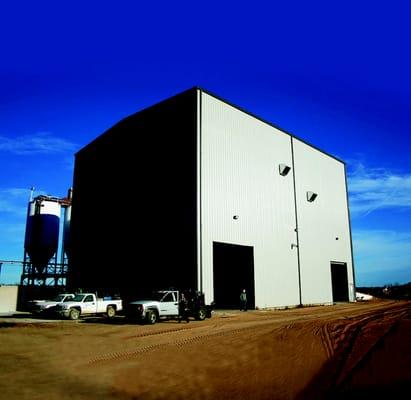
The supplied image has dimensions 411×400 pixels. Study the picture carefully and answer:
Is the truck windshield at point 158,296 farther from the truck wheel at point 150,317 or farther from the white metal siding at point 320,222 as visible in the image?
the white metal siding at point 320,222

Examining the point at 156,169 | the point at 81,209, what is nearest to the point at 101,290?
the point at 81,209

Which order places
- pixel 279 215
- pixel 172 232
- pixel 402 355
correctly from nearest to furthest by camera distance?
1. pixel 402 355
2. pixel 172 232
3. pixel 279 215

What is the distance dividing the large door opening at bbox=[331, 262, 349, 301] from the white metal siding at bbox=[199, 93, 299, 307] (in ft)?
39.2

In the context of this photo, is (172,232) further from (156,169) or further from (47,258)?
(47,258)

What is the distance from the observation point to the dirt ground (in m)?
7.16

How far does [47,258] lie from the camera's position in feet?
146

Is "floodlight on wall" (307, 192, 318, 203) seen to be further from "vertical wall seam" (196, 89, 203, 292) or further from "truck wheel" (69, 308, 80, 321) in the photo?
"truck wheel" (69, 308, 80, 321)

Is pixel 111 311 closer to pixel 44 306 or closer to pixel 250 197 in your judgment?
pixel 44 306

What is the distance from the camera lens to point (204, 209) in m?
28.2

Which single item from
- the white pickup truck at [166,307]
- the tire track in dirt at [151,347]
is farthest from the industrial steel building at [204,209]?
the tire track in dirt at [151,347]

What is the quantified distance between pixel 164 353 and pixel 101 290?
87.2 ft

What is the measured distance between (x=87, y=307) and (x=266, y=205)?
16942 millimetres

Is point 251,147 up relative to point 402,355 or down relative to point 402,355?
up

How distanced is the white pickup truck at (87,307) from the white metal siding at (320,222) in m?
18.0
